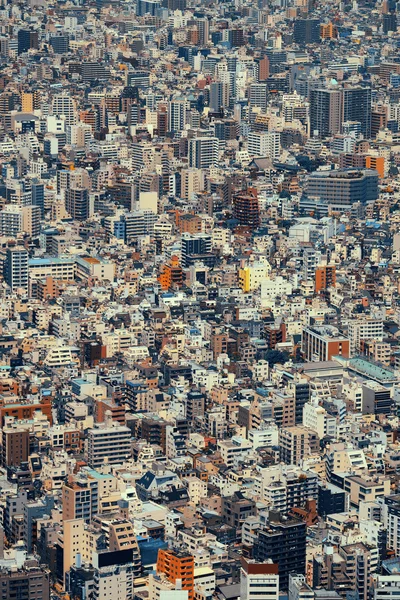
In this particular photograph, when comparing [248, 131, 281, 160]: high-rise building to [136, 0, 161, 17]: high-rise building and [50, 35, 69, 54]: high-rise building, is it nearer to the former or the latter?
[50, 35, 69, 54]: high-rise building

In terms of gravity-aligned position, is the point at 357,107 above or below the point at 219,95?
above

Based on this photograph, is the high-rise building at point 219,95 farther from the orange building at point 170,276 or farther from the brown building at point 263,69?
the orange building at point 170,276

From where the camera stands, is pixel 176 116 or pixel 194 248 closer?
pixel 194 248

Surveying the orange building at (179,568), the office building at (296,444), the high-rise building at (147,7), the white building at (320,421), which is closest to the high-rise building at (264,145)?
the white building at (320,421)

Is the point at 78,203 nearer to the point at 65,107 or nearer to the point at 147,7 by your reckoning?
the point at 65,107

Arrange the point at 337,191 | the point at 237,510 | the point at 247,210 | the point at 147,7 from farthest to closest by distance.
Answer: the point at 147,7, the point at 337,191, the point at 247,210, the point at 237,510

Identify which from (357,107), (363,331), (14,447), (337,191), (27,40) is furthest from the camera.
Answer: (27,40)

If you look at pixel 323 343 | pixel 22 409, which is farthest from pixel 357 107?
pixel 22 409

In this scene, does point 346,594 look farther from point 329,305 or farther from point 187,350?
point 329,305
